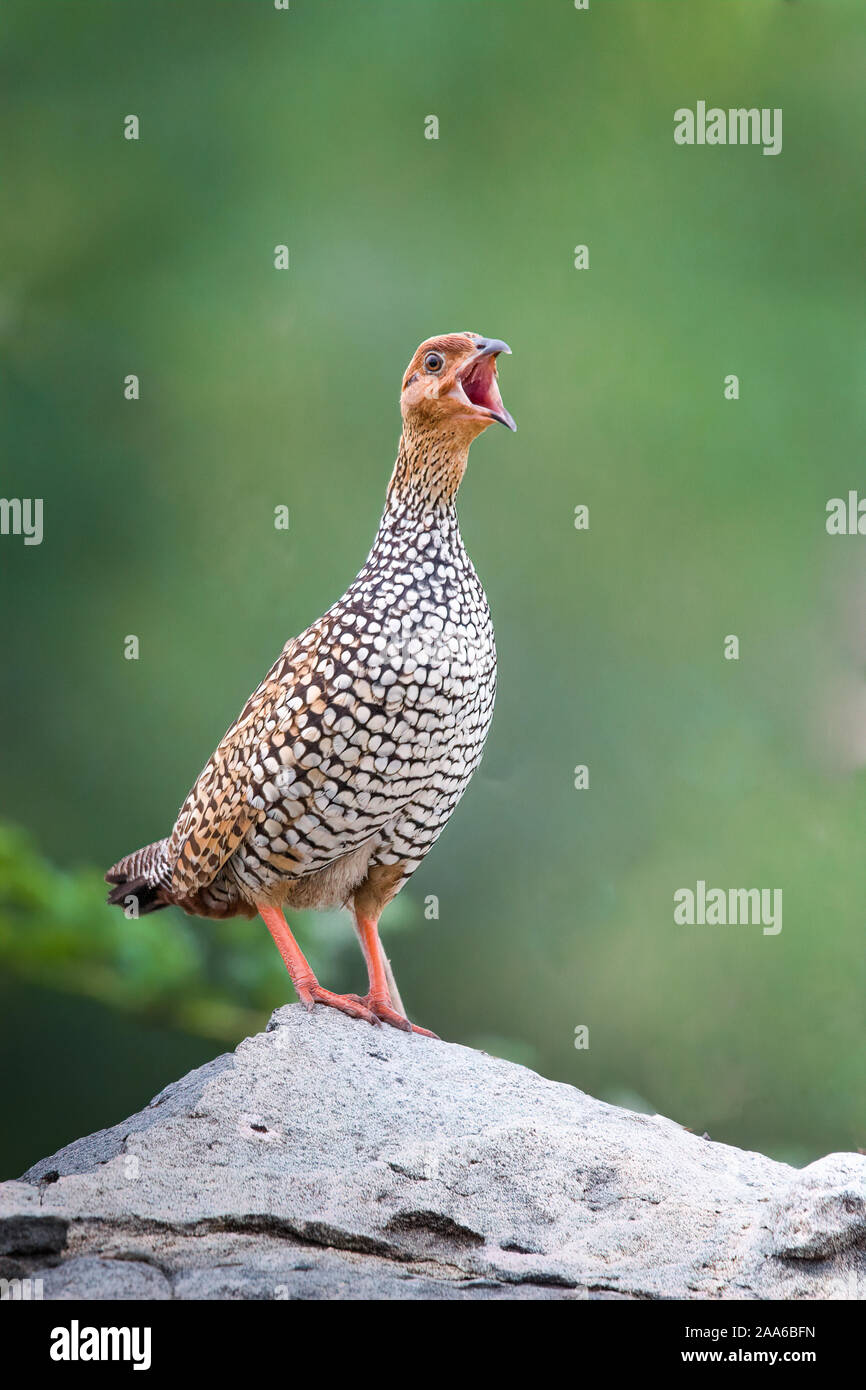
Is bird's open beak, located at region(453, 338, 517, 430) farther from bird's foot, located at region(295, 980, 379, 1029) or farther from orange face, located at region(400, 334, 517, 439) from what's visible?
bird's foot, located at region(295, 980, 379, 1029)

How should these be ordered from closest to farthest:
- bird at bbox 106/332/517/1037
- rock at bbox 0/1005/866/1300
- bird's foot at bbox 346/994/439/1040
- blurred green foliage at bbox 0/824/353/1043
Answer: rock at bbox 0/1005/866/1300 < bird at bbox 106/332/517/1037 < bird's foot at bbox 346/994/439/1040 < blurred green foliage at bbox 0/824/353/1043

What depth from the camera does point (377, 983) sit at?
11.7 ft

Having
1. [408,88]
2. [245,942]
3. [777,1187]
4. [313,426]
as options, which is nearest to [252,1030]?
[245,942]

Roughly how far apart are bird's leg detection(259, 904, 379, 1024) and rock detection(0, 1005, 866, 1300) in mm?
59

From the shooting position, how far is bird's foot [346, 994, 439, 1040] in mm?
3488

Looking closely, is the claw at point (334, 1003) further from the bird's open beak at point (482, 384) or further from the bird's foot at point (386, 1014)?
the bird's open beak at point (482, 384)

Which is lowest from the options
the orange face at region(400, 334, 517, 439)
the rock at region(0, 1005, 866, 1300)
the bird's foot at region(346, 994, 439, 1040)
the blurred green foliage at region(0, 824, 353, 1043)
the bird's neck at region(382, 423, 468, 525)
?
the rock at region(0, 1005, 866, 1300)

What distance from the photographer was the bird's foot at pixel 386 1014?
11.4 feet

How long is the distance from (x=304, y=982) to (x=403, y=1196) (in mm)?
810

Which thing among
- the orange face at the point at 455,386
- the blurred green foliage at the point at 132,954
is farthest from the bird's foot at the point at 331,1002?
the blurred green foliage at the point at 132,954

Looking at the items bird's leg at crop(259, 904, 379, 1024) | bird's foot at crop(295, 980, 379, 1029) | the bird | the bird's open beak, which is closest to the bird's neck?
the bird

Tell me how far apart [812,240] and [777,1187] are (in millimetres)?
3615

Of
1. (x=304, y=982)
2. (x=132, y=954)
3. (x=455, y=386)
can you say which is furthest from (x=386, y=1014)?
(x=132, y=954)

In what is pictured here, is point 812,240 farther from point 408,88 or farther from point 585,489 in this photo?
point 408,88
